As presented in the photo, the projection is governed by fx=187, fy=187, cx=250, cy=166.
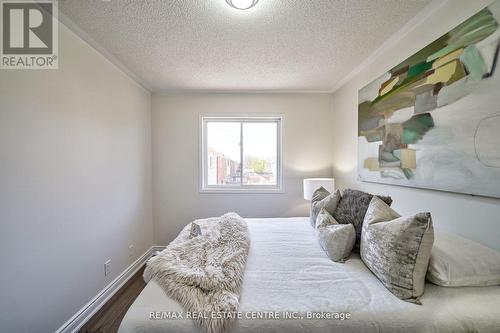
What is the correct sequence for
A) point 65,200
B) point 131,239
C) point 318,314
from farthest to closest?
point 131,239, point 65,200, point 318,314

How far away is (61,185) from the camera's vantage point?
56.4 inches

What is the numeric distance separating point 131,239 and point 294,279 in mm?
2124

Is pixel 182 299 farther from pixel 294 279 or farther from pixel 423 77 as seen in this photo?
pixel 423 77

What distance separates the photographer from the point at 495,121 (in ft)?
3.28

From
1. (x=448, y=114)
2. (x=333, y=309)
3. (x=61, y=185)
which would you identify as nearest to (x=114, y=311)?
(x=61, y=185)

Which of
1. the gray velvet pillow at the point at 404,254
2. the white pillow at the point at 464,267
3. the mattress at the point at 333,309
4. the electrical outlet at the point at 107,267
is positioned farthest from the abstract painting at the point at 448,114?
the electrical outlet at the point at 107,267

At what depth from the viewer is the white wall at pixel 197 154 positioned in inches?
112

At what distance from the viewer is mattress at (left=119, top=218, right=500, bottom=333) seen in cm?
82

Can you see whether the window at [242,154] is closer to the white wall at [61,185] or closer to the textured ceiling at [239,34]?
the textured ceiling at [239,34]

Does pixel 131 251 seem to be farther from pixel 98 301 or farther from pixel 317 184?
pixel 317 184

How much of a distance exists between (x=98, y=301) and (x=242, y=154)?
7.65 feet

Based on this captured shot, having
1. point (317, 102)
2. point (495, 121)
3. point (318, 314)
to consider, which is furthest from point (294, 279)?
point (317, 102)

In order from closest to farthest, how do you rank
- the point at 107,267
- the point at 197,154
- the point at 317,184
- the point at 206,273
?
the point at 206,273, the point at 107,267, the point at 317,184, the point at 197,154

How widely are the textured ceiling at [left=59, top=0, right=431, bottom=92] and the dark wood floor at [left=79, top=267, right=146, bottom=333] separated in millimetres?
2439
